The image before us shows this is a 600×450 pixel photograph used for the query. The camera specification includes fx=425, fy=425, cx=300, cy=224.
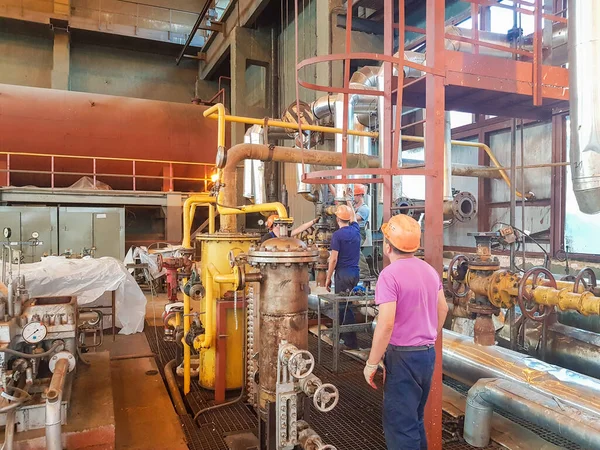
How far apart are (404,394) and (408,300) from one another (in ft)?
1.58

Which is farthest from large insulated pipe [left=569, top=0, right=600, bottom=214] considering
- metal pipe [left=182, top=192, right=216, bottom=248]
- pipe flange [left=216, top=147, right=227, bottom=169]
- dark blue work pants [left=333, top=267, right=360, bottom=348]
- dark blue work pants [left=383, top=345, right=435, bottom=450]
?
metal pipe [left=182, top=192, right=216, bottom=248]

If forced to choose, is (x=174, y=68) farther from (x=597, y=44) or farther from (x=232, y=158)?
(x=597, y=44)

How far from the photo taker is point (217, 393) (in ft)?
11.6

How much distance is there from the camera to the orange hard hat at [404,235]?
2.23m

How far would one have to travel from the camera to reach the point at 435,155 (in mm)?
2498

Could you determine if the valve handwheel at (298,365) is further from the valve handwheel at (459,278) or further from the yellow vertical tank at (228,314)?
the valve handwheel at (459,278)

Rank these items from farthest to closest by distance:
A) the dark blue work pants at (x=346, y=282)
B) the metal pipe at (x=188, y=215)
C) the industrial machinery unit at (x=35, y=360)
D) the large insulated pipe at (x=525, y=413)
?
the dark blue work pants at (x=346, y=282) → the metal pipe at (x=188, y=215) → the industrial machinery unit at (x=35, y=360) → the large insulated pipe at (x=525, y=413)

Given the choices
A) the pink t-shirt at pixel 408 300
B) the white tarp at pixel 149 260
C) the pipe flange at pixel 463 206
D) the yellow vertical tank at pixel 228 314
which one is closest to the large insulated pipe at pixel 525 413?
the pink t-shirt at pixel 408 300

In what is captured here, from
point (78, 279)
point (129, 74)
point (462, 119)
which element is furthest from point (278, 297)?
point (129, 74)

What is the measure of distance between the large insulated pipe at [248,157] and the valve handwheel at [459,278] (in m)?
1.55

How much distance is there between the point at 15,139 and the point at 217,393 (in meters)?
9.70

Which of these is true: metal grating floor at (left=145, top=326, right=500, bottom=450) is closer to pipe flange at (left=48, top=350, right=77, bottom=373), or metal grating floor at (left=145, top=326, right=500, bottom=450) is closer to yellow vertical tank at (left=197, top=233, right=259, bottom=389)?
yellow vertical tank at (left=197, top=233, right=259, bottom=389)

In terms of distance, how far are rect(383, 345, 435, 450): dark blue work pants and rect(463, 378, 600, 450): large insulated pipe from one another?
2.25 ft

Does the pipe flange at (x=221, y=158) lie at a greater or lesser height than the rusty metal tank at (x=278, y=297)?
greater
